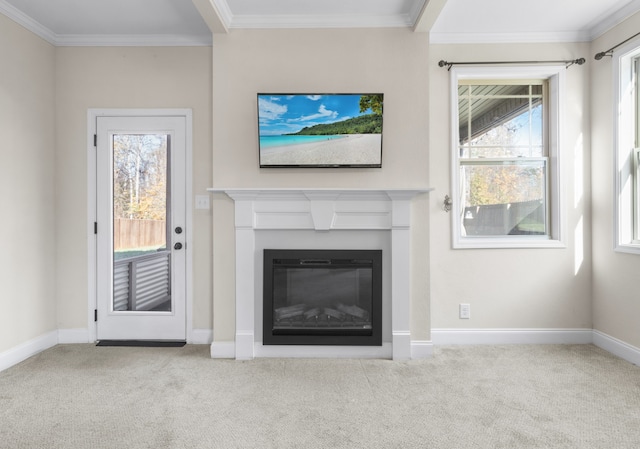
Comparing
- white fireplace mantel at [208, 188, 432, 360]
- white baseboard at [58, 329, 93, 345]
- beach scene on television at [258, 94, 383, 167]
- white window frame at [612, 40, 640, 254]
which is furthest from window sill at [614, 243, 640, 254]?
white baseboard at [58, 329, 93, 345]

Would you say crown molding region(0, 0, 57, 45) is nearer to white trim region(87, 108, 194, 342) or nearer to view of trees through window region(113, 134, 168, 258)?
white trim region(87, 108, 194, 342)

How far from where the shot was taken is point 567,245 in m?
3.24

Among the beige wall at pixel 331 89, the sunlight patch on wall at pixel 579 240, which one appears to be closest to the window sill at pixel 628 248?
the sunlight patch on wall at pixel 579 240

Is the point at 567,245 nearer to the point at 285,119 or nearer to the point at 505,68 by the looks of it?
the point at 505,68

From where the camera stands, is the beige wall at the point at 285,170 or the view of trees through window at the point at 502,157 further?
the view of trees through window at the point at 502,157

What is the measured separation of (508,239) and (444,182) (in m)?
0.75

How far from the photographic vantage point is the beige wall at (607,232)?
284 cm

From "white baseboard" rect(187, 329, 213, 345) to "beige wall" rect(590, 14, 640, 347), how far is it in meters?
3.29

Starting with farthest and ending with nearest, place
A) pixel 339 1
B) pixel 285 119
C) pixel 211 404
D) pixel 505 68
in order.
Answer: pixel 505 68
pixel 285 119
pixel 339 1
pixel 211 404

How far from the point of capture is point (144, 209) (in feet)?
10.8

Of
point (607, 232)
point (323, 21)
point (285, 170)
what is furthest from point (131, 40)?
point (607, 232)

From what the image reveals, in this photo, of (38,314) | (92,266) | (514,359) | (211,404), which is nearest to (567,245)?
(514,359)

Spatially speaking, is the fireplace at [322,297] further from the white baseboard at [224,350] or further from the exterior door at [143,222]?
the exterior door at [143,222]

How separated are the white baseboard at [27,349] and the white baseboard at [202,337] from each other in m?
1.14
